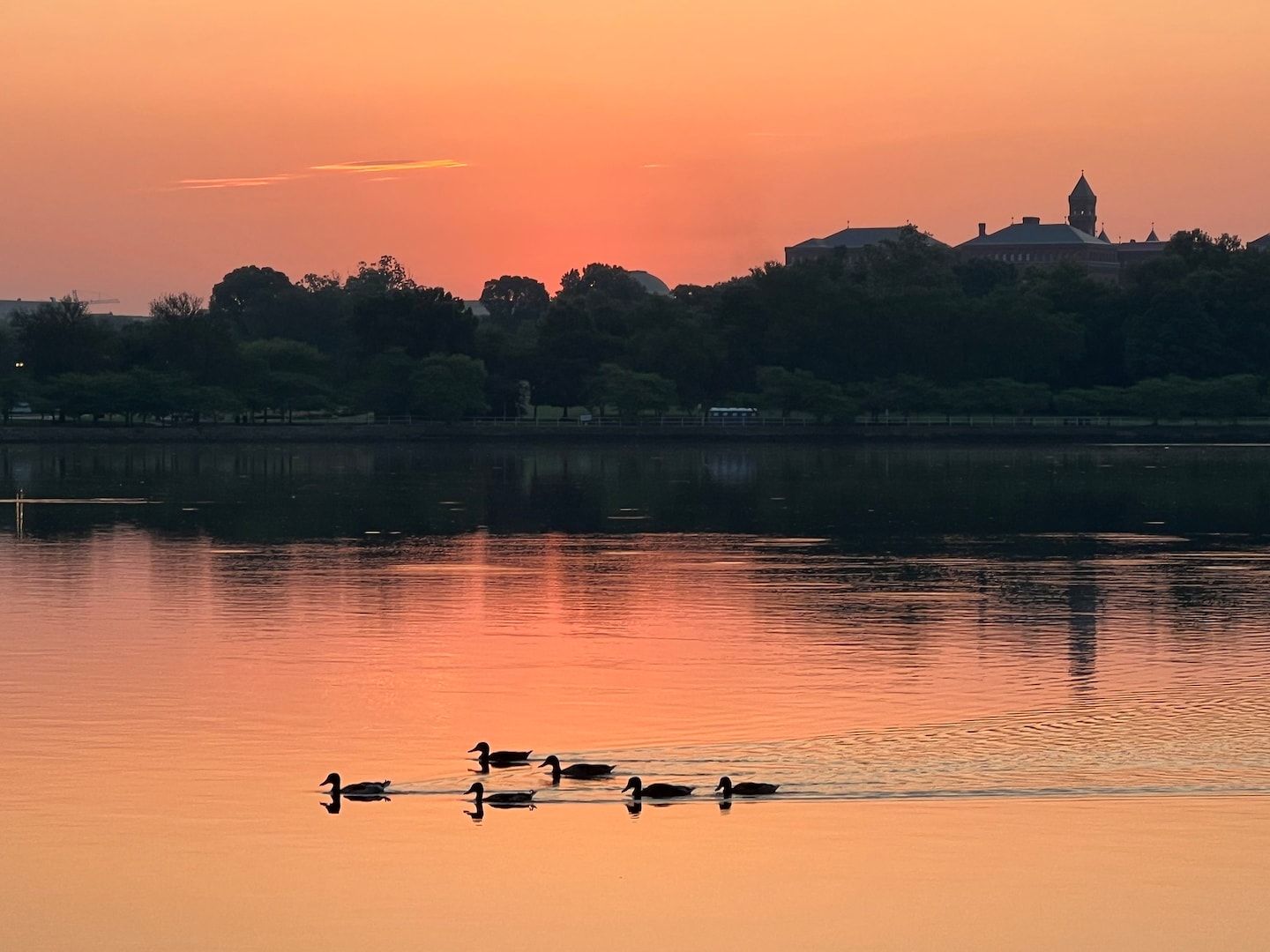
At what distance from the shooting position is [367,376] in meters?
197

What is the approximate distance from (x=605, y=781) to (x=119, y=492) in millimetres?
77981

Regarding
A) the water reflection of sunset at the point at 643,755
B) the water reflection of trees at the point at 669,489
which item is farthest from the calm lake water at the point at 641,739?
the water reflection of trees at the point at 669,489

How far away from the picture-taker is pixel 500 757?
29109 millimetres

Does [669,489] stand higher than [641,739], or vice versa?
[669,489]

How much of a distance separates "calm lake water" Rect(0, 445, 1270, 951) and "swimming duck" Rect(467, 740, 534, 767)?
30 centimetres

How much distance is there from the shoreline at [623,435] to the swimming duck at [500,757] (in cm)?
15147

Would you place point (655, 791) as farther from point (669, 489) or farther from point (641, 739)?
point (669, 489)

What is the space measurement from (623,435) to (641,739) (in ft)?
507

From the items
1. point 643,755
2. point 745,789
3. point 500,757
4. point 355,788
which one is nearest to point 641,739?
point 643,755

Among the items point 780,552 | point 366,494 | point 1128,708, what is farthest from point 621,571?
point 366,494

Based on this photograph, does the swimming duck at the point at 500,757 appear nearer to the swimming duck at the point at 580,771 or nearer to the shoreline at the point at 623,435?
the swimming duck at the point at 580,771

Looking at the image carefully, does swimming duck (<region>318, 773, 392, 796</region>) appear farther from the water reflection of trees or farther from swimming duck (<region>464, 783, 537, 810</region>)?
the water reflection of trees

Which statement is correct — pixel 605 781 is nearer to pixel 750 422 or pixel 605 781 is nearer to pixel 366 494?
pixel 366 494

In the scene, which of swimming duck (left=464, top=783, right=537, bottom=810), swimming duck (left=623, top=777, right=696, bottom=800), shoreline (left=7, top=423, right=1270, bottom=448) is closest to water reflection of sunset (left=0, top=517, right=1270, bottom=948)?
swimming duck (left=623, top=777, right=696, bottom=800)
